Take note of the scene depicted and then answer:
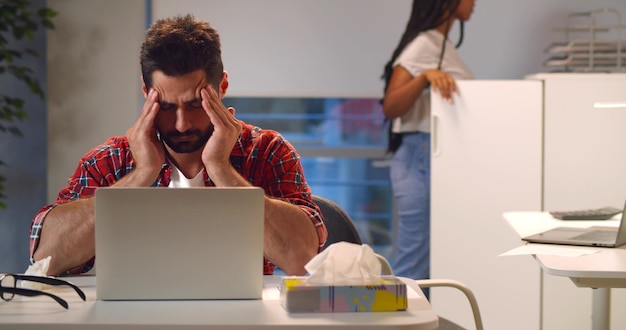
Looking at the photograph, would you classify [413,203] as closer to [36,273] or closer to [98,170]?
[98,170]

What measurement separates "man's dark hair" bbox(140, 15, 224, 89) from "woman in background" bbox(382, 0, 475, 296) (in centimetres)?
194

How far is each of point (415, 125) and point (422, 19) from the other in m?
0.50

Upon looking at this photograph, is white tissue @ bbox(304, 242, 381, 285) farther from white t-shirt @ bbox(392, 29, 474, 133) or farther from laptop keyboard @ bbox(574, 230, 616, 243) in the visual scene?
white t-shirt @ bbox(392, 29, 474, 133)

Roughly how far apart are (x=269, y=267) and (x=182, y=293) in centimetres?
70

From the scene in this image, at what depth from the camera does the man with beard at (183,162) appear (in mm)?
1967

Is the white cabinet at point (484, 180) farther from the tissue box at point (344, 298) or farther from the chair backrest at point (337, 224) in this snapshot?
the tissue box at point (344, 298)

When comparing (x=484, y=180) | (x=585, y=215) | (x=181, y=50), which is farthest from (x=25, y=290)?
(x=484, y=180)

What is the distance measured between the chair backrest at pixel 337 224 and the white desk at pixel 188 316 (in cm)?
75

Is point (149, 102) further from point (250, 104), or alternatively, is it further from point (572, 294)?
point (250, 104)

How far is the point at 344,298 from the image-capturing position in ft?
4.67

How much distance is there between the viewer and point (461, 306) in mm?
3877

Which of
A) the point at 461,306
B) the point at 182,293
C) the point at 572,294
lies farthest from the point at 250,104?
the point at 182,293

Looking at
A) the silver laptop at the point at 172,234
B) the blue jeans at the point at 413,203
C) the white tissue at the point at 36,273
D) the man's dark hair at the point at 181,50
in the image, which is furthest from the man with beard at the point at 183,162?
the blue jeans at the point at 413,203

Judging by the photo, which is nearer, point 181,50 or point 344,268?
point 344,268
